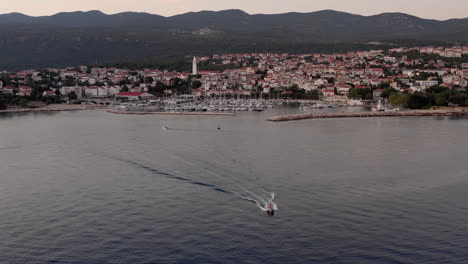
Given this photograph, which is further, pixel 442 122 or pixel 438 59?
pixel 438 59

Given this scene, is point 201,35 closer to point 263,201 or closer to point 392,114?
point 392,114

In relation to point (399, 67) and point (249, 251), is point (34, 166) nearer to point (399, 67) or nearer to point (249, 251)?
point (249, 251)

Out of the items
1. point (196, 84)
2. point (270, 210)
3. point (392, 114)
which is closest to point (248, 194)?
point (270, 210)

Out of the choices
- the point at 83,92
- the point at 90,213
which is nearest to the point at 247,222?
the point at 90,213

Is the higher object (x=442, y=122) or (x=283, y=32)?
(x=283, y=32)

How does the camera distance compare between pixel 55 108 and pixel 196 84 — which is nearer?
pixel 55 108

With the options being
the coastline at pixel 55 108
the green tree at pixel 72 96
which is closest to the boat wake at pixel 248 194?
the coastline at pixel 55 108

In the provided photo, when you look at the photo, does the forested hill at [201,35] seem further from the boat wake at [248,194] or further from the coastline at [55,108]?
the boat wake at [248,194]

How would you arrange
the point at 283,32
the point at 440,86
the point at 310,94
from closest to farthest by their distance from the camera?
the point at 440,86
the point at 310,94
the point at 283,32
